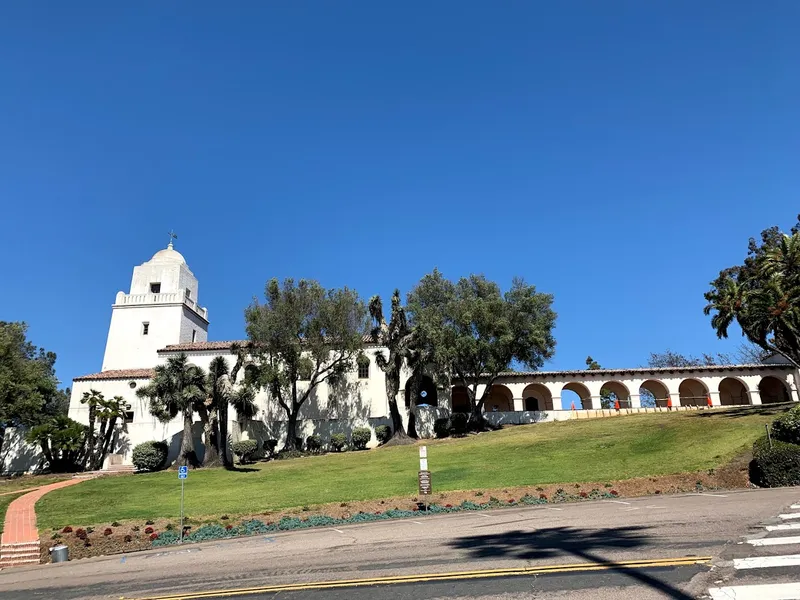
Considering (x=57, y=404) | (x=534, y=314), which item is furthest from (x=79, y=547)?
(x=57, y=404)

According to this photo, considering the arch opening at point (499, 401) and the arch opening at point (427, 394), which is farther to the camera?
the arch opening at point (499, 401)

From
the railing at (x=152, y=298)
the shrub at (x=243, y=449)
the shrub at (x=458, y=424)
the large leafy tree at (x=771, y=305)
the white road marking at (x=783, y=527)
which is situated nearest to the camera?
the white road marking at (x=783, y=527)

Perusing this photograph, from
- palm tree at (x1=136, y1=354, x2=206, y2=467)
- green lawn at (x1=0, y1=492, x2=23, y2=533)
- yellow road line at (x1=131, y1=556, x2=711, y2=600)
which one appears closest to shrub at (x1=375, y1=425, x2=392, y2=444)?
palm tree at (x1=136, y1=354, x2=206, y2=467)

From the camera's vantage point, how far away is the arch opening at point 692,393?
170 feet

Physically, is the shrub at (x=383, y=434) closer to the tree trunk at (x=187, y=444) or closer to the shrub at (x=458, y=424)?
the shrub at (x=458, y=424)

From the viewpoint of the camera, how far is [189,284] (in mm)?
55219

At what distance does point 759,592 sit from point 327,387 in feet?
136

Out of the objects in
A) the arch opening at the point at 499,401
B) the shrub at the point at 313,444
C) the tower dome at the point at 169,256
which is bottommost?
the shrub at the point at 313,444

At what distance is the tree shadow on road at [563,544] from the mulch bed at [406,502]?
258 inches

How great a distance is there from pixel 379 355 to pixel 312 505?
2433cm

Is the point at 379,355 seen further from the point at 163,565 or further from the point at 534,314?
the point at 163,565

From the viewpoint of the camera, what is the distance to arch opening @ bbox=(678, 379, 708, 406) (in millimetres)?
51938

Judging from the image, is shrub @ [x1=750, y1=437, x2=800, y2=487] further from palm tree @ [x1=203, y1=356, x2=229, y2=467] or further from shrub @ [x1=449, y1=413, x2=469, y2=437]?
palm tree @ [x1=203, y1=356, x2=229, y2=467]

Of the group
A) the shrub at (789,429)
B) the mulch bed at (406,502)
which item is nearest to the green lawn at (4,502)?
the mulch bed at (406,502)
